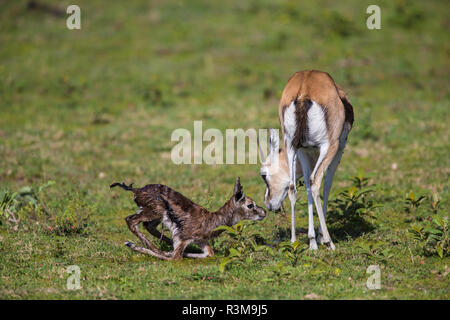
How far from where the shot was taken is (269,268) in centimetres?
663

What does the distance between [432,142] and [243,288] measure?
748 centimetres

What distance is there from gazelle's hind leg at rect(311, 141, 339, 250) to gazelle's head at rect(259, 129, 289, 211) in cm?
62

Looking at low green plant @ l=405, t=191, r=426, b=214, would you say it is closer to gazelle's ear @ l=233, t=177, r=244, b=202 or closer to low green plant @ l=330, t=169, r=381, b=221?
Result: low green plant @ l=330, t=169, r=381, b=221

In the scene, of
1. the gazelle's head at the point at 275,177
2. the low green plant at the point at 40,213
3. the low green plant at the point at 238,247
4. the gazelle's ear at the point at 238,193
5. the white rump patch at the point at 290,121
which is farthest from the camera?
the low green plant at the point at 40,213

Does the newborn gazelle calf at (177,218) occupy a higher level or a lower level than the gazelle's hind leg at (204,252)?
higher

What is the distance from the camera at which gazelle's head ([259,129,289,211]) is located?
311 inches

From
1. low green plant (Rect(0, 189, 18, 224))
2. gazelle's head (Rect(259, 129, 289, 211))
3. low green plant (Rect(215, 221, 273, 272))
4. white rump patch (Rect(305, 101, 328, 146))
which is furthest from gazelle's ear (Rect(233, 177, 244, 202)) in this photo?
low green plant (Rect(0, 189, 18, 224))

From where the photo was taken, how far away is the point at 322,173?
7.31 metres

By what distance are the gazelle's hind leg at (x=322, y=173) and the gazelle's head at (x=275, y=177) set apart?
0.62 metres

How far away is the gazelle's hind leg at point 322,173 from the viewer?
7.33m

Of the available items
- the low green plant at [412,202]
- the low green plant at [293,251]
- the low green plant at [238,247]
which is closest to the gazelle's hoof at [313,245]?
the low green plant at [293,251]

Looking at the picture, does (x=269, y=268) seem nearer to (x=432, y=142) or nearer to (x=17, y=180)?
(x=17, y=180)

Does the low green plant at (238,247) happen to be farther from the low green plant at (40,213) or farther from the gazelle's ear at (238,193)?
the low green plant at (40,213)

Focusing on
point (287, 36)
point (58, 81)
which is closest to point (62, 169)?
point (58, 81)
